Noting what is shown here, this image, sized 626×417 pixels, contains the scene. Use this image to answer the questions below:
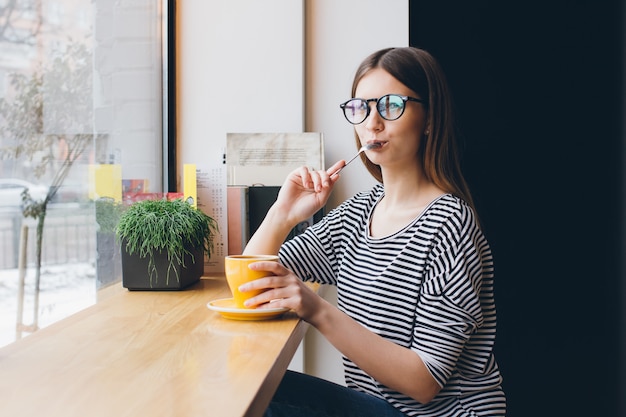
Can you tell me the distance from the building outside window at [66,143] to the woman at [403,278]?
40cm

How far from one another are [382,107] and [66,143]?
656mm

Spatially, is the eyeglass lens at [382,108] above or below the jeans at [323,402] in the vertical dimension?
above

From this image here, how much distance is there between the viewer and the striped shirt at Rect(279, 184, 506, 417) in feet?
3.64

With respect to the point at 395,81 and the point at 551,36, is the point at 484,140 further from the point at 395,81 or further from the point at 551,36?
the point at 395,81

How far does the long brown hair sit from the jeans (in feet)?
1.38

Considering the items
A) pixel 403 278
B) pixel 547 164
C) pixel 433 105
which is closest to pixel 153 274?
pixel 403 278

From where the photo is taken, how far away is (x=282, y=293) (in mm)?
1086

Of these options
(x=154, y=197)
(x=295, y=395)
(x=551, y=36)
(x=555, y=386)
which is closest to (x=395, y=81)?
(x=295, y=395)

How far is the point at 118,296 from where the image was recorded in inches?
54.8

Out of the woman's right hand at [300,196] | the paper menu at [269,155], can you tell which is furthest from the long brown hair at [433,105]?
the paper menu at [269,155]

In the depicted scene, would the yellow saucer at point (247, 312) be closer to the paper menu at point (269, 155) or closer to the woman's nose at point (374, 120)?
the woman's nose at point (374, 120)

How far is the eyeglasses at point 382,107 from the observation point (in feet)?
4.19

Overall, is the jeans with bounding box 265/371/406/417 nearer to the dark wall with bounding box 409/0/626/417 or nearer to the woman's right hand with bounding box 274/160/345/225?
the woman's right hand with bounding box 274/160/345/225

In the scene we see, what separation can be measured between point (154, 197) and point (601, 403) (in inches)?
63.3
